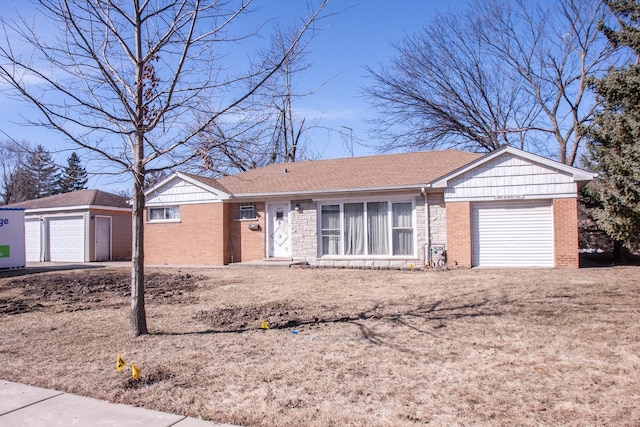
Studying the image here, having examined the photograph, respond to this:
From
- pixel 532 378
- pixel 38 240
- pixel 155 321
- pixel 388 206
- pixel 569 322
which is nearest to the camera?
pixel 532 378

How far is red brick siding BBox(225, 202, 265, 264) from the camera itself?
18.1 metres

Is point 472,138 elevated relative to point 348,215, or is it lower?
elevated

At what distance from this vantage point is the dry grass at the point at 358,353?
4133 mm

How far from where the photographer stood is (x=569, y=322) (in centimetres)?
693

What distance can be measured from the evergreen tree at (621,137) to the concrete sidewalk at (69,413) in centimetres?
1124

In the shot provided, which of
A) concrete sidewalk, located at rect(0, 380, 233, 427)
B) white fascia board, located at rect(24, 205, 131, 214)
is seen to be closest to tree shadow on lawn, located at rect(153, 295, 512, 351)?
concrete sidewalk, located at rect(0, 380, 233, 427)

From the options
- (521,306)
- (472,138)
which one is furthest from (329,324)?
(472,138)

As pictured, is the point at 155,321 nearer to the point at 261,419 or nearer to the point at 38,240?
the point at 261,419

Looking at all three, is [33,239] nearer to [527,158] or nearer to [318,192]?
[318,192]

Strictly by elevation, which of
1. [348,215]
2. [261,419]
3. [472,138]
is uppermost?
[472,138]

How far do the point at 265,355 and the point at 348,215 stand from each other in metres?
11.3

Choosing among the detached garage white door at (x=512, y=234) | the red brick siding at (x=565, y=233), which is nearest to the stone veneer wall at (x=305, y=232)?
the detached garage white door at (x=512, y=234)

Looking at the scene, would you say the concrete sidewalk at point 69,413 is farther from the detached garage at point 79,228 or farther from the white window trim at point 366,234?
the detached garage at point 79,228

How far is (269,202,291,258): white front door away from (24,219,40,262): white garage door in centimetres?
1459
